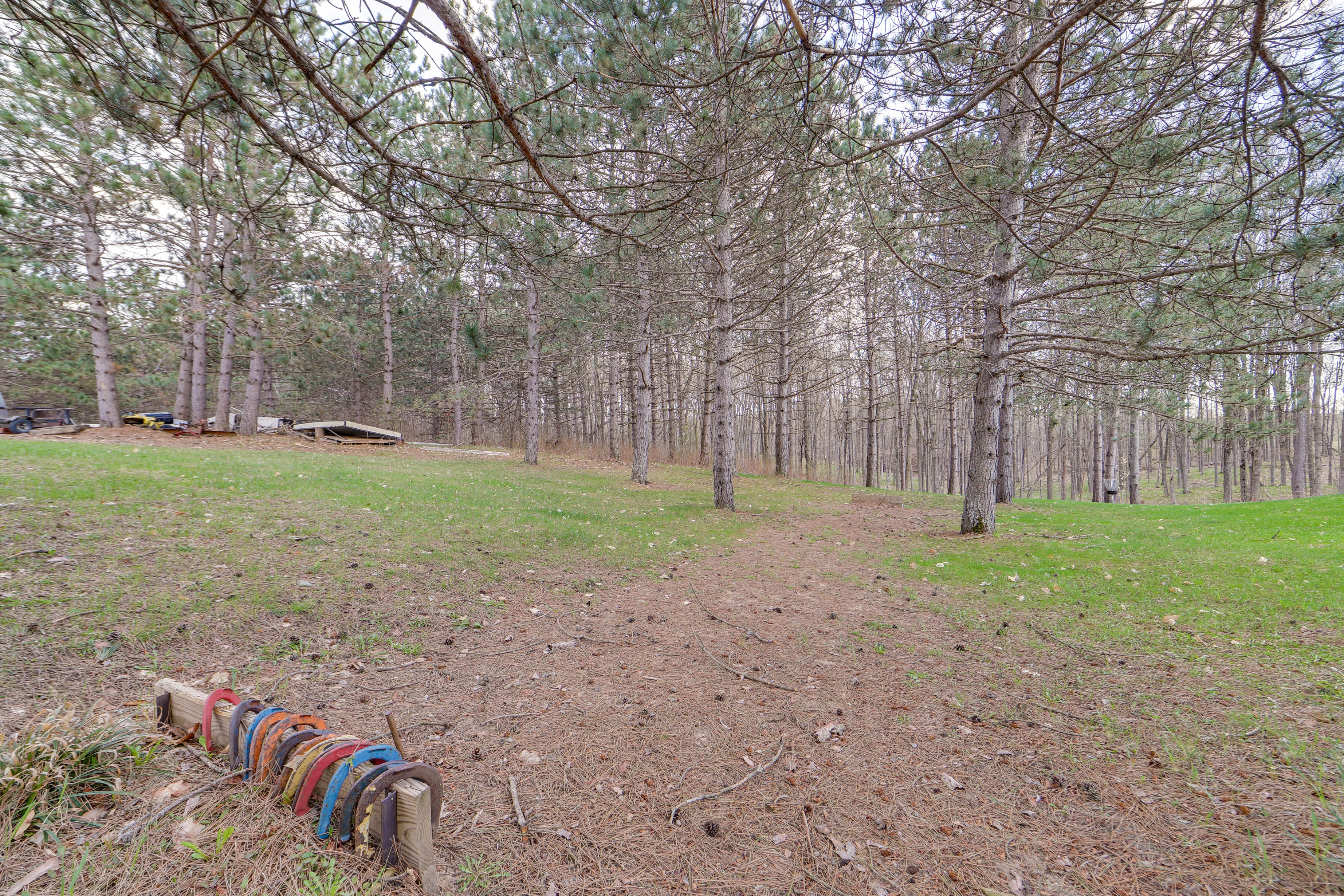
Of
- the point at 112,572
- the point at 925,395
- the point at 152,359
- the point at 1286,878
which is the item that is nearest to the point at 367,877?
the point at 1286,878

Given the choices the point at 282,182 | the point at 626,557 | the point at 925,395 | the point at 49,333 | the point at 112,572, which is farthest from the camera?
the point at 925,395

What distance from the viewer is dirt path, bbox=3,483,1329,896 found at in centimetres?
193

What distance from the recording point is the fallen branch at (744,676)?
133 inches

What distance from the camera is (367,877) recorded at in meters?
1.74

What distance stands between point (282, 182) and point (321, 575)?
314cm

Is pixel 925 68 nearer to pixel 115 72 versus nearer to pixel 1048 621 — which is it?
pixel 1048 621

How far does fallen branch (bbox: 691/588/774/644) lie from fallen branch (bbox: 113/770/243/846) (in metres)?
3.24

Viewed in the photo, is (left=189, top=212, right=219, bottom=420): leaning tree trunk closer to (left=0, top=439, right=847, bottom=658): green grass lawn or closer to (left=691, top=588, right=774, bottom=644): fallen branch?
(left=0, top=439, right=847, bottom=658): green grass lawn

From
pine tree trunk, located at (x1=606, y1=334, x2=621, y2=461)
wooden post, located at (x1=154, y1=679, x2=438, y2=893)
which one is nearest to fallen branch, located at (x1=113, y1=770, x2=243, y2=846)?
wooden post, located at (x1=154, y1=679, x2=438, y2=893)

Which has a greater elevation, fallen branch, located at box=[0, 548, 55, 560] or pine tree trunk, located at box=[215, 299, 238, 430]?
pine tree trunk, located at box=[215, 299, 238, 430]

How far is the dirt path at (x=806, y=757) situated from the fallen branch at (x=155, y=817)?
4.4 inches

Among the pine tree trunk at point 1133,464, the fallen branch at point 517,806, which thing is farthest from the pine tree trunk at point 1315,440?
the fallen branch at point 517,806

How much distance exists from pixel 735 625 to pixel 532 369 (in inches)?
506

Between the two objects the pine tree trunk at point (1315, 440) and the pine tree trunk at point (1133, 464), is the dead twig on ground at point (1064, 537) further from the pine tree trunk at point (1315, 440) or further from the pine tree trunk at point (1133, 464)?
the pine tree trunk at point (1315, 440)
